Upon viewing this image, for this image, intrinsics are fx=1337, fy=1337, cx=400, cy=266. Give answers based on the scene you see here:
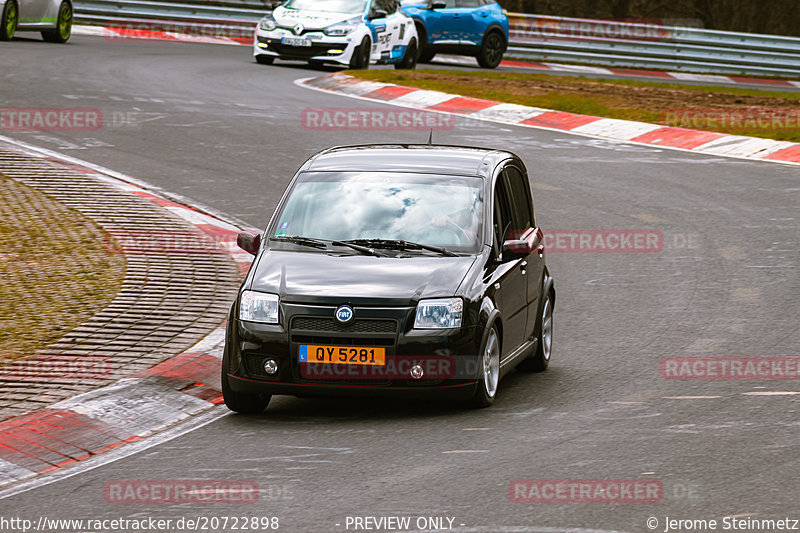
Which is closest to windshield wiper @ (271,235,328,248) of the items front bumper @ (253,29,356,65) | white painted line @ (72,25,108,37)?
front bumper @ (253,29,356,65)

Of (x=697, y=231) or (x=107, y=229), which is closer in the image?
(x=107, y=229)

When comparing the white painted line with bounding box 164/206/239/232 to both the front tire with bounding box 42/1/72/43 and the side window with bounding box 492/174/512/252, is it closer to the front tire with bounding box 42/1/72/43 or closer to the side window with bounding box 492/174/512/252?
the side window with bounding box 492/174/512/252

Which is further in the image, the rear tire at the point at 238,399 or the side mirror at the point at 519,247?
the side mirror at the point at 519,247

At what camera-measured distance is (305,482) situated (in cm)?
682

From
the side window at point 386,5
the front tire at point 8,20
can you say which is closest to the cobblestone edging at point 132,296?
the front tire at point 8,20

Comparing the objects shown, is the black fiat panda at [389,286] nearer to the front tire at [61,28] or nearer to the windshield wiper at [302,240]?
the windshield wiper at [302,240]

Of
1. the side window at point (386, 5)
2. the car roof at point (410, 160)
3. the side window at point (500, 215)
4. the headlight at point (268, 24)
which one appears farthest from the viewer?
the side window at point (386, 5)

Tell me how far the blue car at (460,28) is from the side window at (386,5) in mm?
2470

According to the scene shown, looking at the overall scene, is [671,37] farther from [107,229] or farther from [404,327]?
[404,327]

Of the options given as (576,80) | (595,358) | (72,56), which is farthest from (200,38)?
(595,358)

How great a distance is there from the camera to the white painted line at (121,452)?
697 cm

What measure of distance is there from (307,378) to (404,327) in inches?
26.4

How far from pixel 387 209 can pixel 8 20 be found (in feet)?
67.6

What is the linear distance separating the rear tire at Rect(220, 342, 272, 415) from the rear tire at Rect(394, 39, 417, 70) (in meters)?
21.5
